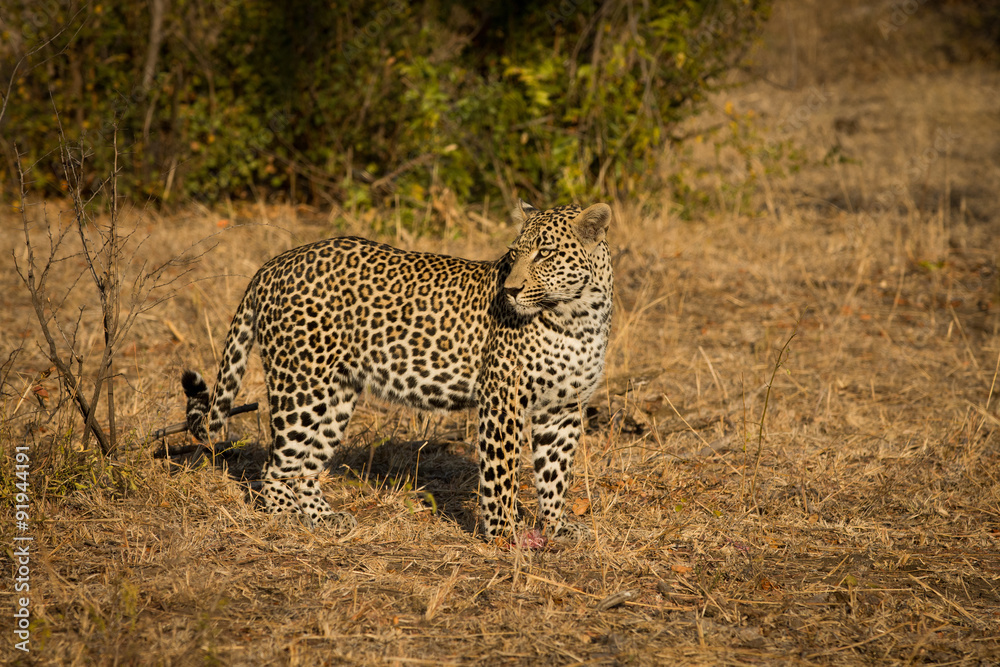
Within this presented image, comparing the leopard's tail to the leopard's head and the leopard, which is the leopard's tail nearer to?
the leopard

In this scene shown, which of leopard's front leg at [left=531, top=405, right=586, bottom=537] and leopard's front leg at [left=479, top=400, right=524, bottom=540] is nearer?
leopard's front leg at [left=479, top=400, right=524, bottom=540]

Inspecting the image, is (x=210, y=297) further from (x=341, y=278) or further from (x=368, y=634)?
(x=368, y=634)

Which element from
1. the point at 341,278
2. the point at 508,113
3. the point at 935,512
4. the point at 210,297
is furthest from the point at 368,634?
the point at 508,113

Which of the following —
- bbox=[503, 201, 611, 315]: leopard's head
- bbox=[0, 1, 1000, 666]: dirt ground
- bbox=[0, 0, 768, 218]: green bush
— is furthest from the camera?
bbox=[0, 0, 768, 218]: green bush

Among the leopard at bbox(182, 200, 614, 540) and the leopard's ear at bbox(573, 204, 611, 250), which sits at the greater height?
the leopard's ear at bbox(573, 204, 611, 250)

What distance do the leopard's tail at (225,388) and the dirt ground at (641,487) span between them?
300 millimetres

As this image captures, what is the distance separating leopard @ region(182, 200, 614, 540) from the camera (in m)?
5.14

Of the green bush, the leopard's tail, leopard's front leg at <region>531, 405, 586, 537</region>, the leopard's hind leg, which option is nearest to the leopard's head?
leopard's front leg at <region>531, 405, 586, 537</region>

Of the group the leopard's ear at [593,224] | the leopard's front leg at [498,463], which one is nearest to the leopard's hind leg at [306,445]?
the leopard's front leg at [498,463]

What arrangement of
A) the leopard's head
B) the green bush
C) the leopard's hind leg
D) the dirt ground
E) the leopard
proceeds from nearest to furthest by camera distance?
the dirt ground → the leopard's head → the leopard → the leopard's hind leg → the green bush

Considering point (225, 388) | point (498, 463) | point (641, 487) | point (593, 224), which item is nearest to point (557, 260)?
point (593, 224)

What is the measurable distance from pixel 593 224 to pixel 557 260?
280 millimetres

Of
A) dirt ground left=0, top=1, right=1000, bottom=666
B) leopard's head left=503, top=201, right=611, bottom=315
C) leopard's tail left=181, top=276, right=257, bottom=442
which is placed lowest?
dirt ground left=0, top=1, right=1000, bottom=666

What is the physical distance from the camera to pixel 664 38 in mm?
11281
